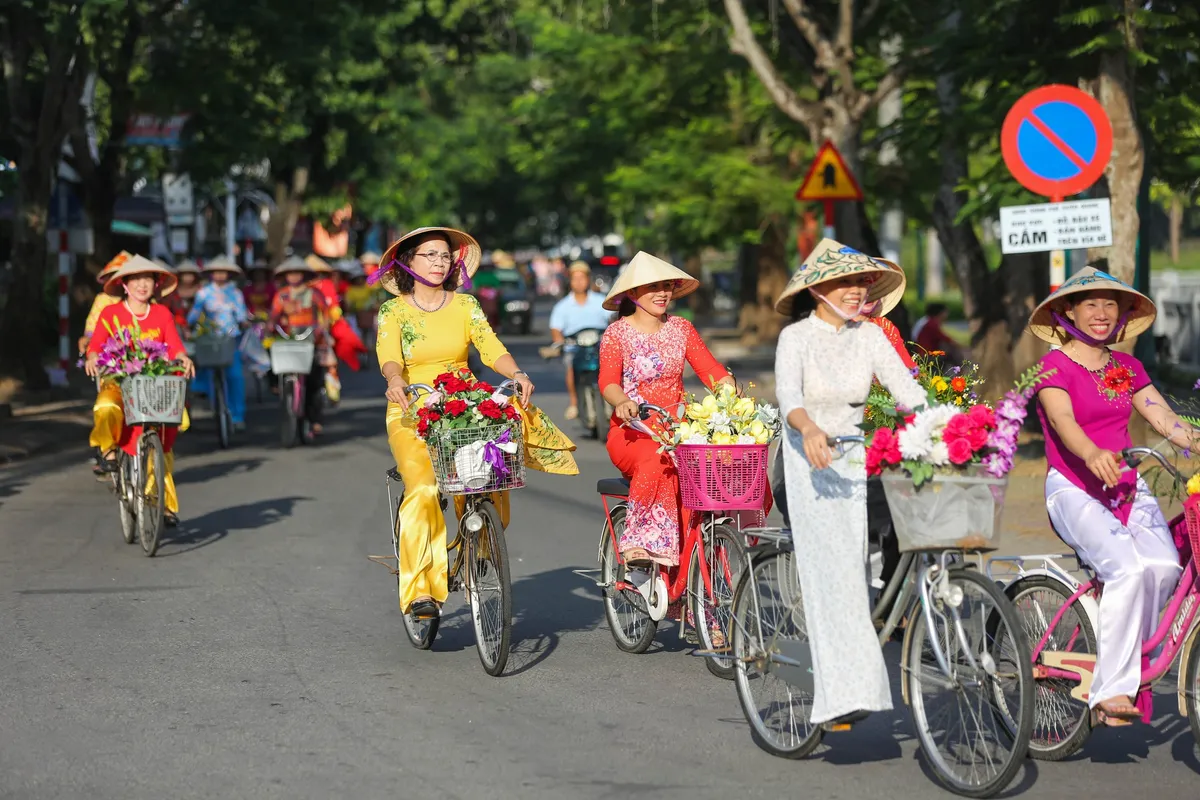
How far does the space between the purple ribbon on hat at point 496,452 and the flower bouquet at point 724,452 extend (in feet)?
Result: 2.56

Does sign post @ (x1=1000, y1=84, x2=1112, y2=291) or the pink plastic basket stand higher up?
sign post @ (x1=1000, y1=84, x2=1112, y2=291)

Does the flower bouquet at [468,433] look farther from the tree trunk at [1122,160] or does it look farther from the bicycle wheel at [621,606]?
the tree trunk at [1122,160]

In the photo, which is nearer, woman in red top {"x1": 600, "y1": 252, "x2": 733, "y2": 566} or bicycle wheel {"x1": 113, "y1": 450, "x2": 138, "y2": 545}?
woman in red top {"x1": 600, "y1": 252, "x2": 733, "y2": 566}

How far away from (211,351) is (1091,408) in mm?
13495

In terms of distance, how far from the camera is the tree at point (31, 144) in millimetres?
22531

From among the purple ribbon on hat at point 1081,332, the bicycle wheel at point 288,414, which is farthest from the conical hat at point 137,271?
the purple ribbon on hat at point 1081,332

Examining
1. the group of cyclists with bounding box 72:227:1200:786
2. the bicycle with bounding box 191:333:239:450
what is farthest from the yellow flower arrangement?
the bicycle with bounding box 191:333:239:450

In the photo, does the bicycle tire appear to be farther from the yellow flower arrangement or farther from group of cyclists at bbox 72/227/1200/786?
the yellow flower arrangement

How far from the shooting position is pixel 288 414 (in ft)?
62.6

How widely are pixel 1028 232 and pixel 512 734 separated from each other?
23.3 feet

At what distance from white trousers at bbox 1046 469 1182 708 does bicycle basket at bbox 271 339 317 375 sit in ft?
43.3

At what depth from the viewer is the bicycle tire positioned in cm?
596

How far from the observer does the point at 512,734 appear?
694 centimetres

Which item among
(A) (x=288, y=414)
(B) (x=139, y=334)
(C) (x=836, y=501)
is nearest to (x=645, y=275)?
(C) (x=836, y=501)
